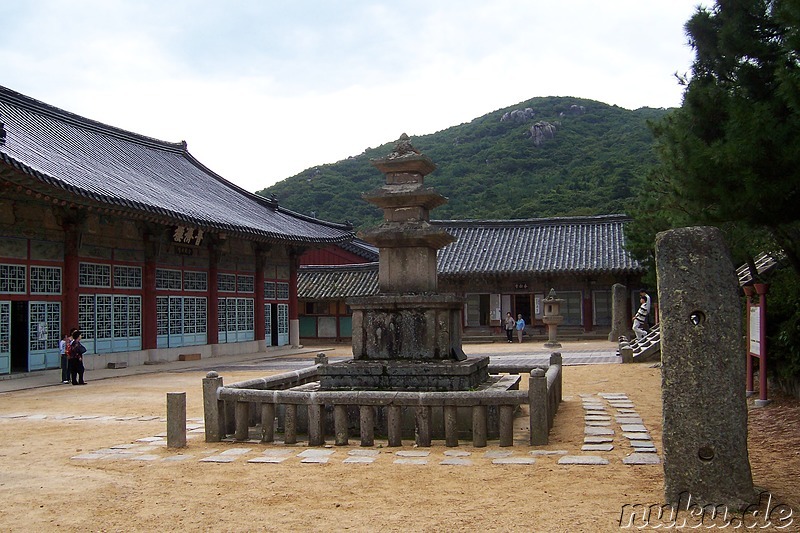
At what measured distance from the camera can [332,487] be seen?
6.38 metres

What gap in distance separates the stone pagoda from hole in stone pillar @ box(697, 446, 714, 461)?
424 centimetres

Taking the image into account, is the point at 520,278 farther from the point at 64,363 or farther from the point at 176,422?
the point at 176,422

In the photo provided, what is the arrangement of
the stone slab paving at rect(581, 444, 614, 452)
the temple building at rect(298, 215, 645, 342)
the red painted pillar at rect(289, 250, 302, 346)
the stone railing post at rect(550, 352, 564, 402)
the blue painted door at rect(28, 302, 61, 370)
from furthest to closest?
the temple building at rect(298, 215, 645, 342), the red painted pillar at rect(289, 250, 302, 346), the blue painted door at rect(28, 302, 61, 370), the stone railing post at rect(550, 352, 564, 402), the stone slab paving at rect(581, 444, 614, 452)

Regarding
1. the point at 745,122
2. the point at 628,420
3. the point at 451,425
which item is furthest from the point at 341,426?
the point at 745,122

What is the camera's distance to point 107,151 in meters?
25.6

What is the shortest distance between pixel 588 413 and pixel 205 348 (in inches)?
687

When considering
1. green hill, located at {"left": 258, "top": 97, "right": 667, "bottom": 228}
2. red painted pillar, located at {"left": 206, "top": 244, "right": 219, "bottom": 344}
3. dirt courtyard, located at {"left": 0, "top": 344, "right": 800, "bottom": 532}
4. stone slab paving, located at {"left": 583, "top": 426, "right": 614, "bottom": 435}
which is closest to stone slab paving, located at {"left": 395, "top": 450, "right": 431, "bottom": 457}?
dirt courtyard, located at {"left": 0, "top": 344, "right": 800, "bottom": 532}

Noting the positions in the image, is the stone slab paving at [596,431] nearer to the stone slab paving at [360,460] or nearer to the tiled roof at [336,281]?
the stone slab paving at [360,460]

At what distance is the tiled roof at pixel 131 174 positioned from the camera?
18.4 m

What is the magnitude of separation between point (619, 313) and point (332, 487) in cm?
2488

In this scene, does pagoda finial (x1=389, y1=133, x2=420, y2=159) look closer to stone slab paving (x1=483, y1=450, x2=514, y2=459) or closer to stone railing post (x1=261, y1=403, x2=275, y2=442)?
stone railing post (x1=261, y1=403, x2=275, y2=442)

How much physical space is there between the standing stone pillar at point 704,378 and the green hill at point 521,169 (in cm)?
4706

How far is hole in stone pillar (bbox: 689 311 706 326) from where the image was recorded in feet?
17.8

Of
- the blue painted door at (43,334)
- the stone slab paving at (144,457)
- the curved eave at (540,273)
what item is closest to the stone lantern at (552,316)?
the curved eave at (540,273)
